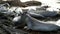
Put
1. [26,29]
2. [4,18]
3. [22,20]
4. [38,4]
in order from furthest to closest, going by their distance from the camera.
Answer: [38,4] → [4,18] → [22,20] → [26,29]

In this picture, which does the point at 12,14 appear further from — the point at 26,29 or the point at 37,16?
the point at 26,29

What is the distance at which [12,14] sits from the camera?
4.36m

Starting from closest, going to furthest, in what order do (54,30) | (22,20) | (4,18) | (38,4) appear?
1. (54,30)
2. (22,20)
3. (4,18)
4. (38,4)

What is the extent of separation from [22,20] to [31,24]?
1.30 ft

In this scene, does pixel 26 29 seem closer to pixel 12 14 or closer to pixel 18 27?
pixel 18 27

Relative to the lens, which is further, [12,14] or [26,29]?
[12,14]

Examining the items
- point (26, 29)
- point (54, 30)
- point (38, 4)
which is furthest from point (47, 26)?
point (38, 4)

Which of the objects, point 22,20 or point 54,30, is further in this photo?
point 22,20

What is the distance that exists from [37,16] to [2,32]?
1.22 metres

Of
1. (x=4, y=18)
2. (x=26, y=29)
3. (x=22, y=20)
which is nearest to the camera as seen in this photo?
(x=26, y=29)

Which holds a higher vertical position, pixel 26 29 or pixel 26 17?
pixel 26 17

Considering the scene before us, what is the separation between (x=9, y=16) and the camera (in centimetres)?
425

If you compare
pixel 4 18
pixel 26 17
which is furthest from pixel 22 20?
pixel 4 18

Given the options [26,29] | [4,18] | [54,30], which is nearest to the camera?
[54,30]
